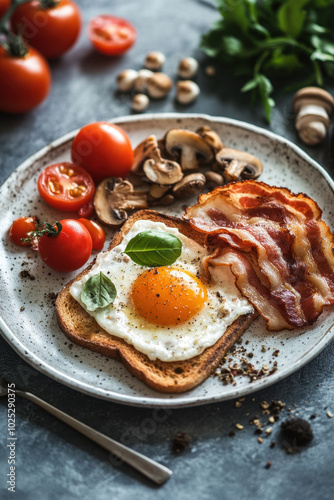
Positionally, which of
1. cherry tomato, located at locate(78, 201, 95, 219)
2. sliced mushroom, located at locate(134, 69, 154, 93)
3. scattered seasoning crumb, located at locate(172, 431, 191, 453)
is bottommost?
cherry tomato, located at locate(78, 201, 95, 219)

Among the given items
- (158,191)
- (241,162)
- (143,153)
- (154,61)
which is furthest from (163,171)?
(154,61)

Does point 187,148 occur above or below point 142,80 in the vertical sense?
above

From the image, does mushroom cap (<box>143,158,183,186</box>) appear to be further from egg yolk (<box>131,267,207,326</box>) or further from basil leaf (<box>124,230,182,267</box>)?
egg yolk (<box>131,267,207,326</box>)

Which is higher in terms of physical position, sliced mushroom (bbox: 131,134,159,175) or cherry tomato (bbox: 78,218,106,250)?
sliced mushroom (bbox: 131,134,159,175)

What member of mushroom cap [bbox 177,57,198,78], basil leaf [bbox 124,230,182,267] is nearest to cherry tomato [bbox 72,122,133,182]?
basil leaf [bbox 124,230,182,267]

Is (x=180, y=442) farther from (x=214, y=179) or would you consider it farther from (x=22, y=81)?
(x=22, y=81)

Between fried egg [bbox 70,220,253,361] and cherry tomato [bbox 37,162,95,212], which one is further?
cherry tomato [bbox 37,162,95,212]

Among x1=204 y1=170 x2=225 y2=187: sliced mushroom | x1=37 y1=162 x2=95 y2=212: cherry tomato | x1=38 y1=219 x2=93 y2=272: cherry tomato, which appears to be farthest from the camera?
x1=204 y1=170 x2=225 y2=187: sliced mushroom

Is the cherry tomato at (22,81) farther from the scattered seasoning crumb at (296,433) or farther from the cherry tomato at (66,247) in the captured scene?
the scattered seasoning crumb at (296,433)
